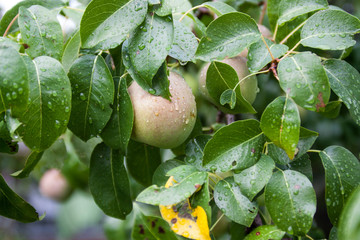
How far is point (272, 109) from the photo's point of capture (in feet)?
2.10

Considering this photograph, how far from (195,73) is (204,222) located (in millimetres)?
792

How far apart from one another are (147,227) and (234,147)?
0.19m

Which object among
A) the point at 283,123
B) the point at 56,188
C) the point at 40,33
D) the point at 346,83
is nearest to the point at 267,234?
the point at 283,123

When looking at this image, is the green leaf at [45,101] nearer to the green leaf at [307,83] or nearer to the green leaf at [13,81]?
the green leaf at [13,81]

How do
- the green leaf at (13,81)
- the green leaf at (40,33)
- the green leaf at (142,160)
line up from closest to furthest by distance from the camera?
the green leaf at (13,81)
the green leaf at (40,33)
the green leaf at (142,160)

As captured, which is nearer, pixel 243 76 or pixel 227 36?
pixel 227 36

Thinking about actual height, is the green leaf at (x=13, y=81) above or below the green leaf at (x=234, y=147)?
above

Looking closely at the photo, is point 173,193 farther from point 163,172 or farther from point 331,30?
point 331,30

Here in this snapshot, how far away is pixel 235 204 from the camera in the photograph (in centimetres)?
68

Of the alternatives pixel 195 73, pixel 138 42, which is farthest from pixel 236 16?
pixel 195 73

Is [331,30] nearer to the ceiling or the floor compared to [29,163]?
nearer to the ceiling

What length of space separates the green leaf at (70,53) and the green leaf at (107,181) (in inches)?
7.2

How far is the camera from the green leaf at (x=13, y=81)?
0.61 m

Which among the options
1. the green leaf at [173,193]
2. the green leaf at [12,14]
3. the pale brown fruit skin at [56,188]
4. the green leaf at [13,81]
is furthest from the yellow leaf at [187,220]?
the pale brown fruit skin at [56,188]
